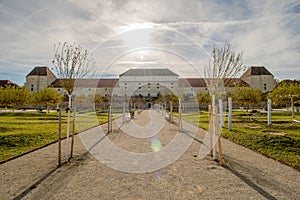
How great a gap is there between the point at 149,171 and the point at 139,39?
7.06m

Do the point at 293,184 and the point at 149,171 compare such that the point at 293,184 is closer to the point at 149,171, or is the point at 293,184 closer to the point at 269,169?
the point at 269,169

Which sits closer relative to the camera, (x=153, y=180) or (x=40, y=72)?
(x=153, y=180)

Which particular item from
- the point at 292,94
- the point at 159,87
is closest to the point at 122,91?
the point at 159,87

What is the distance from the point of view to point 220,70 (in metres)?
7.51

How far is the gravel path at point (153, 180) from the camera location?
3729mm

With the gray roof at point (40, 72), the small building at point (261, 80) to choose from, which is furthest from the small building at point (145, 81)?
the small building at point (261, 80)

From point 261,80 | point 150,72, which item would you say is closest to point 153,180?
point 150,72

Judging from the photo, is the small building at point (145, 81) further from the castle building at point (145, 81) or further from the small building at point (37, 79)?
the small building at point (37, 79)

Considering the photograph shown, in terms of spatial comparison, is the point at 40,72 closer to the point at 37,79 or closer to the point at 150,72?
the point at 37,79

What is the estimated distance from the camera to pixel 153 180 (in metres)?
4.46

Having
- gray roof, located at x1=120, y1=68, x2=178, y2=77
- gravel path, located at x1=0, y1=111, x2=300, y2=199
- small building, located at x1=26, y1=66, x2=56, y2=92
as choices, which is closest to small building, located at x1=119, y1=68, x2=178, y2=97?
gray roof, located at x1=120, y1=68, x2=178, y2=77

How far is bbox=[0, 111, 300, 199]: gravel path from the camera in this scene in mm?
3729

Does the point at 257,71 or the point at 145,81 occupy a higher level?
the point at 257,71

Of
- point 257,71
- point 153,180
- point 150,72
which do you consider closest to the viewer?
point 153,180
